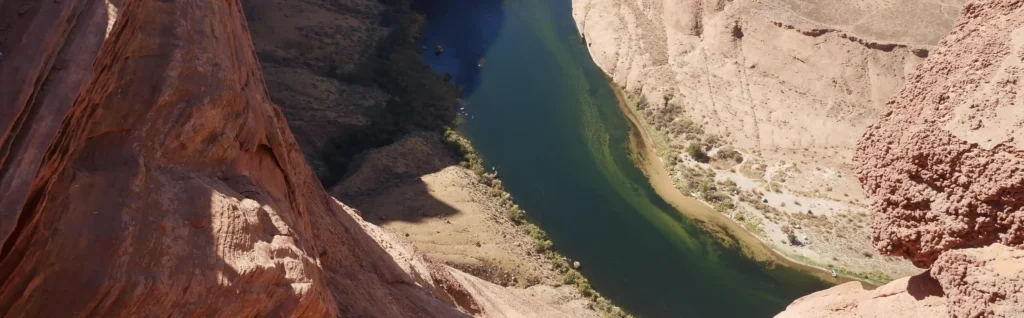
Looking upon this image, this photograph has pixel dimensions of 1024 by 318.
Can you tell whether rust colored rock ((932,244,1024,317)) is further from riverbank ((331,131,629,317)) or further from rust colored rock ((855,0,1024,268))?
riverbank ((331,131,629,317))

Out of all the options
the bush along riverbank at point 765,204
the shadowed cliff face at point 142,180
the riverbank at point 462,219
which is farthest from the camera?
the bush along riverbank at point 765,204

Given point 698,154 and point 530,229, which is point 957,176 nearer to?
point 530,229

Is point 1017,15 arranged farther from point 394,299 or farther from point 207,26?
point 207,26

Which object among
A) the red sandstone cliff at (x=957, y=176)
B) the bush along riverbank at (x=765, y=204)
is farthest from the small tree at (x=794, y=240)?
the red sandstone cliff at (x=957, y=176)

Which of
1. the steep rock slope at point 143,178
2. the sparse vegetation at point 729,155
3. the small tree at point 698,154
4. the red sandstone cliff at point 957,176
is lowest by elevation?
the small tree at point 698,154

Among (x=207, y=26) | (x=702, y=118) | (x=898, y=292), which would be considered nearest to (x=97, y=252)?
(x=207, y=26)

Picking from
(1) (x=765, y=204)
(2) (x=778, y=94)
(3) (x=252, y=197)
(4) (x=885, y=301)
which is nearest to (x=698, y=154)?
(1) (x=765, y=204)

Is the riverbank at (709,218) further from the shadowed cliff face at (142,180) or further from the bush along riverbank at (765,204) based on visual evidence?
the shadowed cliff face at (142,180)
